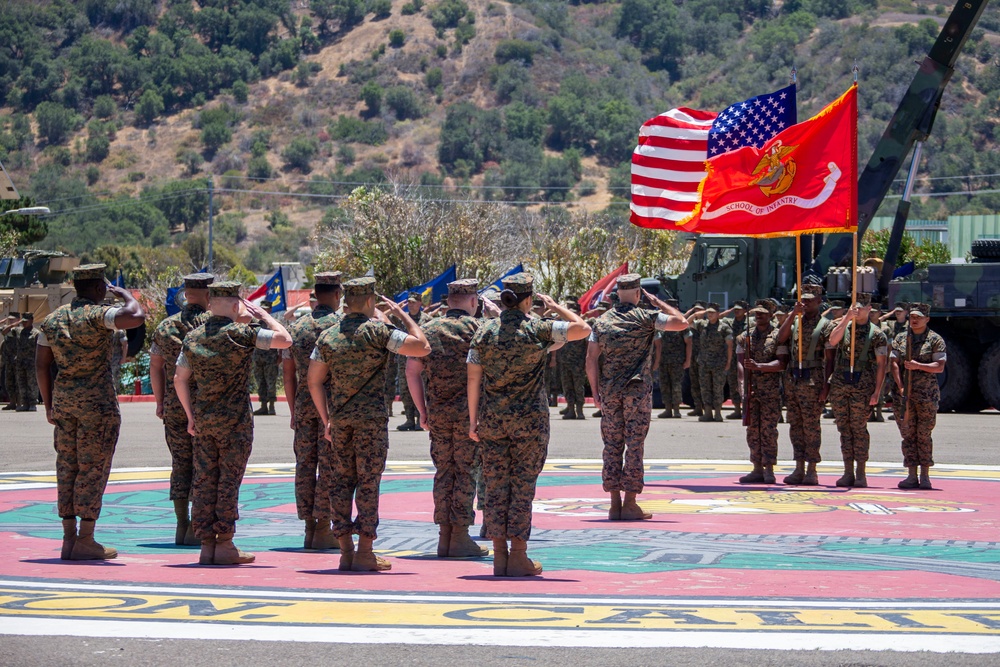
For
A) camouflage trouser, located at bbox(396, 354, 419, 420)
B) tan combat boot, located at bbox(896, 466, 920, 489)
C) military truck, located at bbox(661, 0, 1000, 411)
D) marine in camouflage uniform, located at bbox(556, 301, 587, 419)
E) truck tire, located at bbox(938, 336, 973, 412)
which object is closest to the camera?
tan combat boot, located at bbox(896, 466, 920, 489)

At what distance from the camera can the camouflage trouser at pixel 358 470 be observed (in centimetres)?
914

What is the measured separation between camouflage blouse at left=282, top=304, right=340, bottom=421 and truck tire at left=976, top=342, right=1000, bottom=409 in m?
17.6

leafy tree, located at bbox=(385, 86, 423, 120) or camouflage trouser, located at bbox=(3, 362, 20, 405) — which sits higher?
leafy tree, located at bbox=(385, 86, 423, 120)

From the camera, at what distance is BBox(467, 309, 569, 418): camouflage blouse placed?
9.10 meters

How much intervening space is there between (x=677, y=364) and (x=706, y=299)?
249cm

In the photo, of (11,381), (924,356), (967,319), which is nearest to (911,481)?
(924,356)

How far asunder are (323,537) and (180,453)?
1191 millimetres

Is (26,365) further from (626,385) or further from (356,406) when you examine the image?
(356,406)

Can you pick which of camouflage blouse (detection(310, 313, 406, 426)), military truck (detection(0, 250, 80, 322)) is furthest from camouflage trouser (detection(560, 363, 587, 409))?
camouflage blouse (detection(310, 313, 406, 426))

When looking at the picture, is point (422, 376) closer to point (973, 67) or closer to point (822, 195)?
point (822, 195)

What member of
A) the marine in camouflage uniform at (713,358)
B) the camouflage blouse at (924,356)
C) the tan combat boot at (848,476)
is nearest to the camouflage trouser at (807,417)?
the tan combat boot at (848,476)

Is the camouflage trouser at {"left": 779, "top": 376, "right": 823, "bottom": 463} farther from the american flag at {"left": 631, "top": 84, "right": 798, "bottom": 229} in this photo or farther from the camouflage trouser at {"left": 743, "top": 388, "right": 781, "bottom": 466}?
the american flag at {"left": 631, "top": 84, "right": 798, "bottom": 229}

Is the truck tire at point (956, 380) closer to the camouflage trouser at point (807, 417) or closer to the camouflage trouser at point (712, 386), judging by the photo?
the camouflage trouser at point (712, 386)

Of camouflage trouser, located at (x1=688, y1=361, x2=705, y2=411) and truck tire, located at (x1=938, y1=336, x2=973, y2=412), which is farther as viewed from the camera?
truck tire, located at (x1=938, y1=336, x2=973, y2=412)
